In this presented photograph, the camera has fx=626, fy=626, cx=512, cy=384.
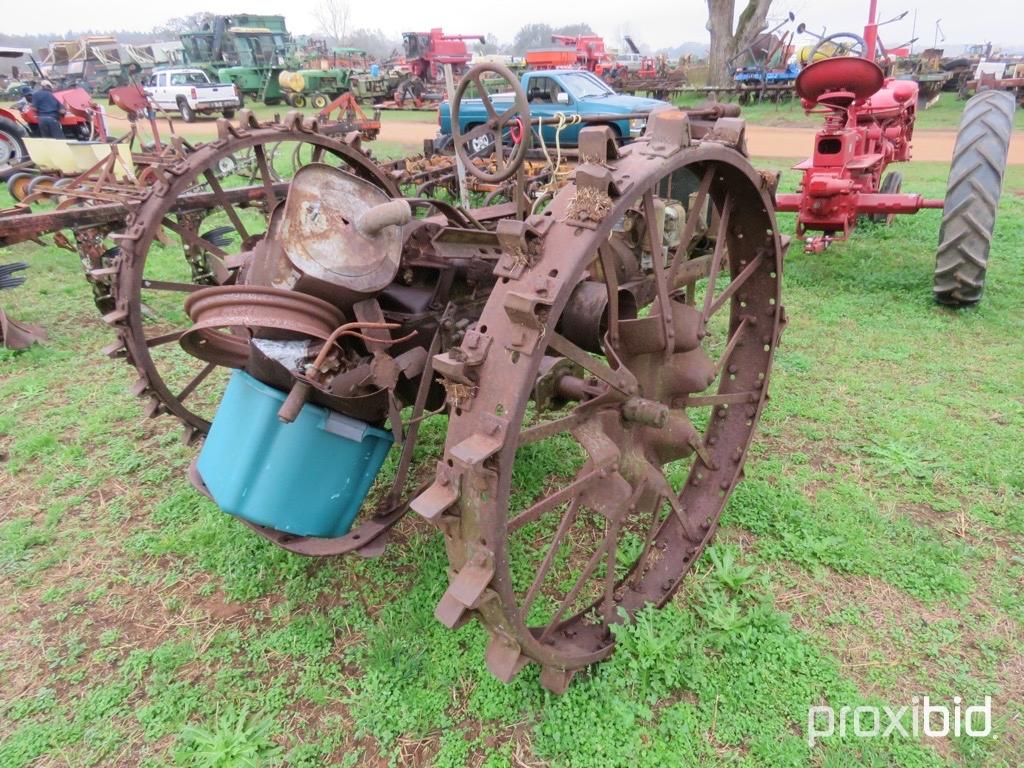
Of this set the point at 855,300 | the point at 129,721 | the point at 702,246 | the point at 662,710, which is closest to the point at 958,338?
the point at 855,300

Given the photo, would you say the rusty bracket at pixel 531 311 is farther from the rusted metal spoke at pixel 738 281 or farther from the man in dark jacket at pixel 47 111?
the man in dark jacket at pixel 47 111

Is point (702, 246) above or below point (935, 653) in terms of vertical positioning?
above

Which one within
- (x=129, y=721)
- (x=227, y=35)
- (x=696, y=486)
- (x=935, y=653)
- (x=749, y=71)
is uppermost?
(x=227, y=35)

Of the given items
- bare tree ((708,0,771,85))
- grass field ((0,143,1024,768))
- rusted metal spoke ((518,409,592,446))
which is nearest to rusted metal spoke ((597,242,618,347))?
rusted metal spoke ((518,409,592,446))

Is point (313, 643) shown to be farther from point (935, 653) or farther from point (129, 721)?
point (935, 653)

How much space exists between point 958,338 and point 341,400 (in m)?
4.44

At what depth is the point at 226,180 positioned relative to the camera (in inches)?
457

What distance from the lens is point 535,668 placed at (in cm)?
223

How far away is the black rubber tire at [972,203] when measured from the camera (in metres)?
4.43

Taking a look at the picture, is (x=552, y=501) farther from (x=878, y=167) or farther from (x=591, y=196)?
(x=878, y=167)

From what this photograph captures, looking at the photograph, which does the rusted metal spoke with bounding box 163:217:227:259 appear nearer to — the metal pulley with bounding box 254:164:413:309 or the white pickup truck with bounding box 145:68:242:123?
the metal pulley with bounding box 254:164:413:309

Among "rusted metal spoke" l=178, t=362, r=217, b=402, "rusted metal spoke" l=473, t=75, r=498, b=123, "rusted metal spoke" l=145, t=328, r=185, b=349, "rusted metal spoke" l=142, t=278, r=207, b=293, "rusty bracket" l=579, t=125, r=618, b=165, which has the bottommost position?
"rusted metal spoke" l=178, t=362, r=217, b=402

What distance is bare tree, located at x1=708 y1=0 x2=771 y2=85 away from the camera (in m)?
19.0

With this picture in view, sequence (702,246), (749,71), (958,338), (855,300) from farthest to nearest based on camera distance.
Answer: (749,71) < (855,300) < (958,338) < (702,246)
